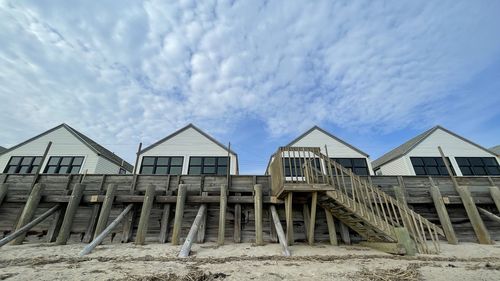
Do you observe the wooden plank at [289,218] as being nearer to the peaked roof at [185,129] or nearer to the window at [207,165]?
the window at [207,165]

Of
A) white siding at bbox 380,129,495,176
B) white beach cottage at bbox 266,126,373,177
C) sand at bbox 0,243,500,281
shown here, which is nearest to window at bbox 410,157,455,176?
white siding at bbox 380,129,495,176

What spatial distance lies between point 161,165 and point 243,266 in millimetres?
11562

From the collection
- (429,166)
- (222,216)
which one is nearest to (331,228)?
(222,216)

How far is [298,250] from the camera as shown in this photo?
6191 millimetres

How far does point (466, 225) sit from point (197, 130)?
1525cm

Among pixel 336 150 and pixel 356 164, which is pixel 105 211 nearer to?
pixel 336 150

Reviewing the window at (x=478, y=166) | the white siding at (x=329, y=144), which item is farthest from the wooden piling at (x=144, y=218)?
the window at (x=478, y=166)

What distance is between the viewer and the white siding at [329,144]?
15.6m

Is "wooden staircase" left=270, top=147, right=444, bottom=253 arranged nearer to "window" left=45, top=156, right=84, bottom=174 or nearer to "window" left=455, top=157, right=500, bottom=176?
"window" left=455, top=157, right=500, bottom=176

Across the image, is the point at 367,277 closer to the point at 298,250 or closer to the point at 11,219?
the point at 298,250

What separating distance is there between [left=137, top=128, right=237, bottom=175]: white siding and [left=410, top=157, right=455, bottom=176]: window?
13961mm

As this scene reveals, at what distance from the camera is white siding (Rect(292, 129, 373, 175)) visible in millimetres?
15617

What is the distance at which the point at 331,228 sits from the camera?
24.4 feet

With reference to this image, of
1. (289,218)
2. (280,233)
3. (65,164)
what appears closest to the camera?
(280,233)
